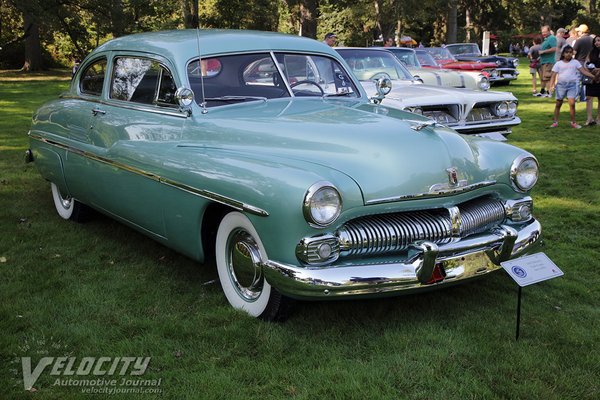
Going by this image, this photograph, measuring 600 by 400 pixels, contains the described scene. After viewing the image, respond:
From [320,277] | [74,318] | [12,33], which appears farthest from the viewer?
[12,33]

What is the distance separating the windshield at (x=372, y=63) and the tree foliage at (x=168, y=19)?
12.8 m

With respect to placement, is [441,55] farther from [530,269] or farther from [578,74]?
[530,269]

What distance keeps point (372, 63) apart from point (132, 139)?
18.3 feet

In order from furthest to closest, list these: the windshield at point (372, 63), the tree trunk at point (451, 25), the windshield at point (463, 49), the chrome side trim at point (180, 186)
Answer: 1. the tree trunk at point (451, 25)
2. the windshield at point (463, 49)
3. the windshield at point (372, 63)
4. the chrome side trim at point (180, 186)

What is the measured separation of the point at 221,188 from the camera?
3543mm

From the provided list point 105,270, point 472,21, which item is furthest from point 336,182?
point 472,21

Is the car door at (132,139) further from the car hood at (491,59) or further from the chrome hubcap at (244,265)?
the car hood at (491,59)

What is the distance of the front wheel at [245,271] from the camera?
3.52 metres

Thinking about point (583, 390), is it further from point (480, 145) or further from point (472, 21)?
point (472, 21)

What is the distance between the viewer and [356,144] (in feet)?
11.8

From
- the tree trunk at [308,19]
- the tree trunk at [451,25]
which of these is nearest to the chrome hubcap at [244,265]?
the tree trunk at [308,19]

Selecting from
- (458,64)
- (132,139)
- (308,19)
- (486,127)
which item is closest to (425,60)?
(458,64)

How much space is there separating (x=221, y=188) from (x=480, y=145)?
1752mm

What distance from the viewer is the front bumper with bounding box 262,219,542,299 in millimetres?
3150
